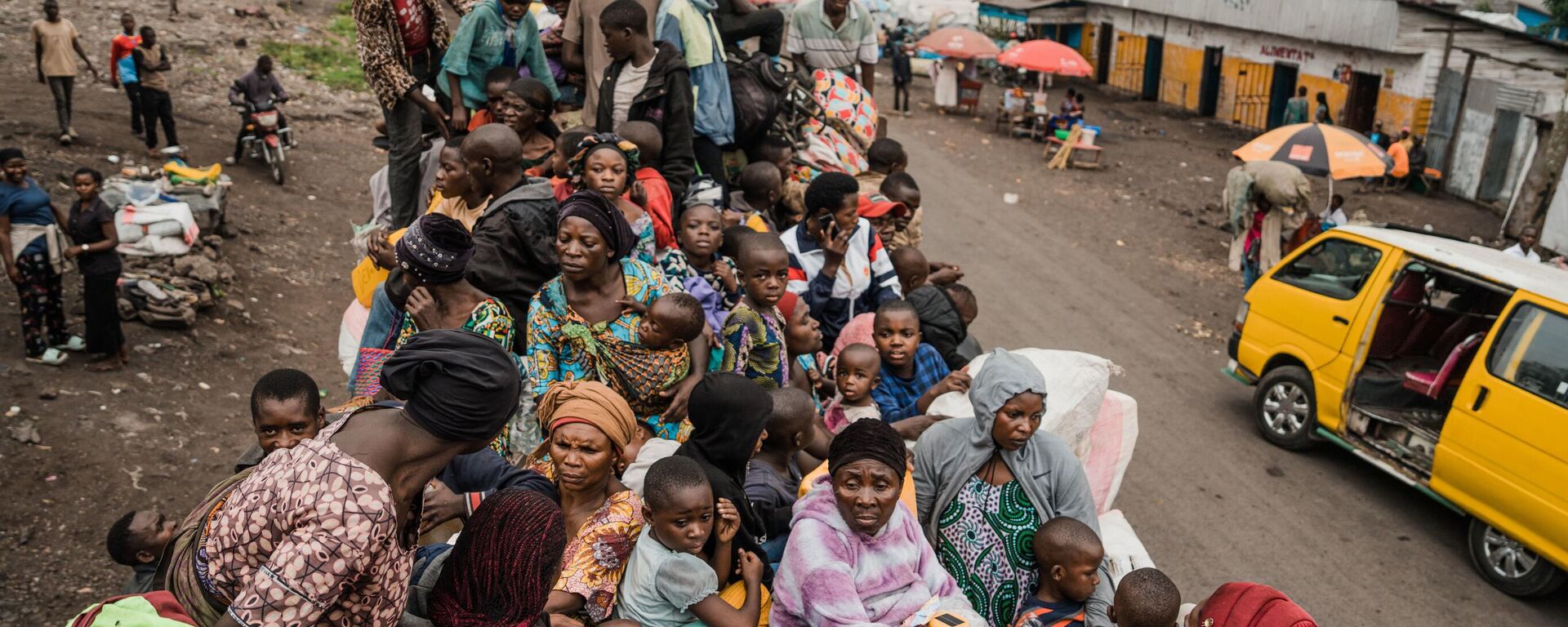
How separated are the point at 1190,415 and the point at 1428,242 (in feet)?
8.00

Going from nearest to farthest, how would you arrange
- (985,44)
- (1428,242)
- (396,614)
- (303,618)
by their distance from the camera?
(303,618) < (396,614) < (1428,242) < (985,44)

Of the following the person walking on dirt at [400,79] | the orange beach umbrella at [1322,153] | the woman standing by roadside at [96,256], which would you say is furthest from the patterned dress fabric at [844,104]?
the orange beach umbrella at [1322,153]

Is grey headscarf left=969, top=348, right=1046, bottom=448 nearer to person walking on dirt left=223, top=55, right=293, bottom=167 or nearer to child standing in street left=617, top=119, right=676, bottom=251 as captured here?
child standing in street left=617, top=119, right=676, bottom=251

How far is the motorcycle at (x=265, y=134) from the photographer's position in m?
13.8

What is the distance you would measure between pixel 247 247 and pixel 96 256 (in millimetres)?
3381

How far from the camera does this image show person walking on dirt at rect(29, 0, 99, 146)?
1262 centimetres

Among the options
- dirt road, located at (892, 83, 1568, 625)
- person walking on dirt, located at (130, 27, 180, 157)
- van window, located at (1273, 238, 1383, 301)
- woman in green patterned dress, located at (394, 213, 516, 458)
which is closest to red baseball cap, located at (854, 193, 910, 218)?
dirt road, located at (892, 83, 1568, 625)

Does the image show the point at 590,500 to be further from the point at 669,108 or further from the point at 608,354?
the point at 669,108

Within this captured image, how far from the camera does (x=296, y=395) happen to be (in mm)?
3814

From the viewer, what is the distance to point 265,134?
13859 millimetres

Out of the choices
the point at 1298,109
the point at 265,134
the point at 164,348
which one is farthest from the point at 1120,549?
the point at 1298,109

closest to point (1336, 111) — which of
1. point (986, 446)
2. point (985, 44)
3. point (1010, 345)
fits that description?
point (985, 44)

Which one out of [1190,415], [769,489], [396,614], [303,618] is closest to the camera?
[303,618]

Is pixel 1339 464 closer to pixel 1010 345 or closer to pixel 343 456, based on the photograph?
pixel 1010 345
